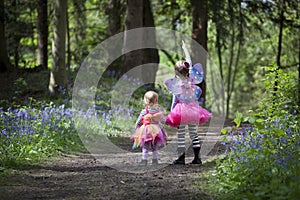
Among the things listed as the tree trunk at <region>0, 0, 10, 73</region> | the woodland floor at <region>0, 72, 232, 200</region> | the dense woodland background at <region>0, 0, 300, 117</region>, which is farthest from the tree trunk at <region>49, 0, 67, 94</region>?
the woodland floor at <region>0, 72, 232, 200</region>

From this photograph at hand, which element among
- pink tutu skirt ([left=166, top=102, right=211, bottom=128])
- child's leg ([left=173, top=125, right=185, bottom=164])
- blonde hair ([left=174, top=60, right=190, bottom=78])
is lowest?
child's leg ([left=173, top=125, right=185, bottom=164])

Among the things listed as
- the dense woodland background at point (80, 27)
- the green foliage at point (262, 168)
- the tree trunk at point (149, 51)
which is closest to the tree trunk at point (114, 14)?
the dense woodland background at point (80, 27)

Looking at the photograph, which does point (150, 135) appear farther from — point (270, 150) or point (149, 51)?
point (149, 51)

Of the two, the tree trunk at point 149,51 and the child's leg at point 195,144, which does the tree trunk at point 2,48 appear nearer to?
the tree trunk at point 149,51

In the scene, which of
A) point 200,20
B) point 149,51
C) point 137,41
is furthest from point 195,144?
point 149,51

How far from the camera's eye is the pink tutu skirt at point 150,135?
24.1ft

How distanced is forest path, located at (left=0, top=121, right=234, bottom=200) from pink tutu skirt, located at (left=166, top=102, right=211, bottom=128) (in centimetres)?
63

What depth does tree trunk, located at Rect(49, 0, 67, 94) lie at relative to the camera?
11.9 m

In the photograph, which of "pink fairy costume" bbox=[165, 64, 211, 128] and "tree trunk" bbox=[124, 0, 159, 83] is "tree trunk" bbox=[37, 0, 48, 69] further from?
"pink fairy costume" bbox=[165, 64, 211, 128]

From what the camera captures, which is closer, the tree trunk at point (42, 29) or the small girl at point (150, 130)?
the small girl at point (150, 130)

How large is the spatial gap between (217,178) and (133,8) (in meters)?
10.2

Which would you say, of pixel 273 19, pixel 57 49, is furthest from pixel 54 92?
pixel 273 19

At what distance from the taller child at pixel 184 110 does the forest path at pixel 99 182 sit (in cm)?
31

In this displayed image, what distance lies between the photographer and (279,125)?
252 inches
